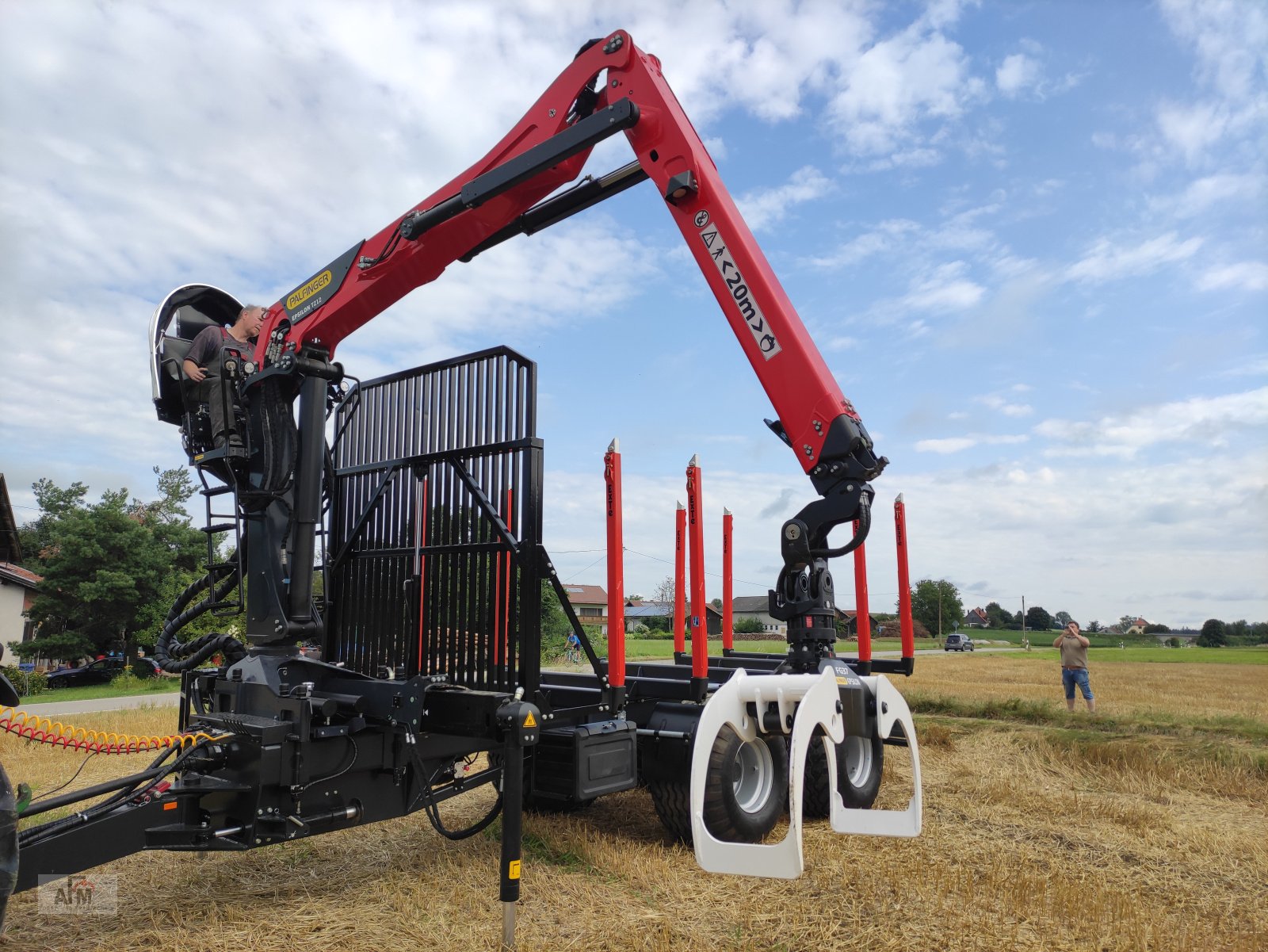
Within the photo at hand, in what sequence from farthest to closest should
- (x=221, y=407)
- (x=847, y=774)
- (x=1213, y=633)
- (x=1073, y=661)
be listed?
(x=1213, y=633) → (x=1073, y=661) → (x=847, y=774) → (x=221, y=407)

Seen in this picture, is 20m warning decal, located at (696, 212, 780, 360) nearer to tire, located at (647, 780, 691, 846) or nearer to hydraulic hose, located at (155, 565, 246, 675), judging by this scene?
tire, located at (647, 780, 691, 846)

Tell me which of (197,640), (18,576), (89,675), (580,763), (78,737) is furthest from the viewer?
(18,576)

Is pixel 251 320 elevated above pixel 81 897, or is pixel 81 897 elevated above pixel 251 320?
pixel 251 320

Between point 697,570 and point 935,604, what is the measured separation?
77.2 metres

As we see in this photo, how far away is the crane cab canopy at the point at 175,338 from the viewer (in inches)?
242

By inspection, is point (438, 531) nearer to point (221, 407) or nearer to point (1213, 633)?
point (221, 407)

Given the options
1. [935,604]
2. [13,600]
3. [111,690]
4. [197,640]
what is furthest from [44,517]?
[935,604]

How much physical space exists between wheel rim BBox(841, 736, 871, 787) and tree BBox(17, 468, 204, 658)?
26.3 meters

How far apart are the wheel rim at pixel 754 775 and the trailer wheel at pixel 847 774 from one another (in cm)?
37

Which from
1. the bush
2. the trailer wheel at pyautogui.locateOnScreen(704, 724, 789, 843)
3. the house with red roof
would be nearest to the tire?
the trailer wheel at pyautogui.locateOnScreen(704, 724, 789, 843)

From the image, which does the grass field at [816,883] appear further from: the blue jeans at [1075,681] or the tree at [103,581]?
the tree at [103,581]

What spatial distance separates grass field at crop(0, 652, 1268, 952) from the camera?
4352 millimetres

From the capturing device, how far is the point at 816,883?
5.11 m

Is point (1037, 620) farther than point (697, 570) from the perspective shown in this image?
Yes
